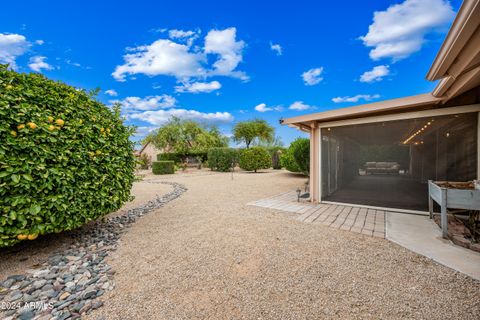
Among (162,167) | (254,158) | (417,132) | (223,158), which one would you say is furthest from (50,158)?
(223,158)

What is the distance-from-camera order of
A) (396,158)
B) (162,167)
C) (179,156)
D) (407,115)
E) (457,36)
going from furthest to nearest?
(179,156) → (162,167) → (396,158) → (407,115) → (457,36)

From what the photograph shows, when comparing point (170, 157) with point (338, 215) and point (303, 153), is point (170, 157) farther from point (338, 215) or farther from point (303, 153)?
point (338, 215)

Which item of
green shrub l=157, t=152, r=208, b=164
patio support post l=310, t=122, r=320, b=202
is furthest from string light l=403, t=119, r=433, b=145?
green shrub l=157, t=152, r=208, b=164

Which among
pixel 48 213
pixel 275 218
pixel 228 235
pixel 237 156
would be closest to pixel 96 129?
pixel 48 213

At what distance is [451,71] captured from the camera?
8.08 feet

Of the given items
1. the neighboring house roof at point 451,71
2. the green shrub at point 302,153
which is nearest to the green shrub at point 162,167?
the green shrub at point 302,153

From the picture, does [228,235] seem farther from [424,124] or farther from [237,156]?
[237,156]

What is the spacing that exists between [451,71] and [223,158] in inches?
586

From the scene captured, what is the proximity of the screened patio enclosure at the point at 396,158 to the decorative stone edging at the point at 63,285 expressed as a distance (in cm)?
493

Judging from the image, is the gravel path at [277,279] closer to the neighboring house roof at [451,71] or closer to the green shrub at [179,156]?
the neighboring house roof at [451,71]

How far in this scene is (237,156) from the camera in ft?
56.1

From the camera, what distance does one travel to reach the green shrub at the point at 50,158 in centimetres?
197

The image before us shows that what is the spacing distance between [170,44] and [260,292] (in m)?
10.1

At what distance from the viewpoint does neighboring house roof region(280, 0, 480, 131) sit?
64.8 inches
